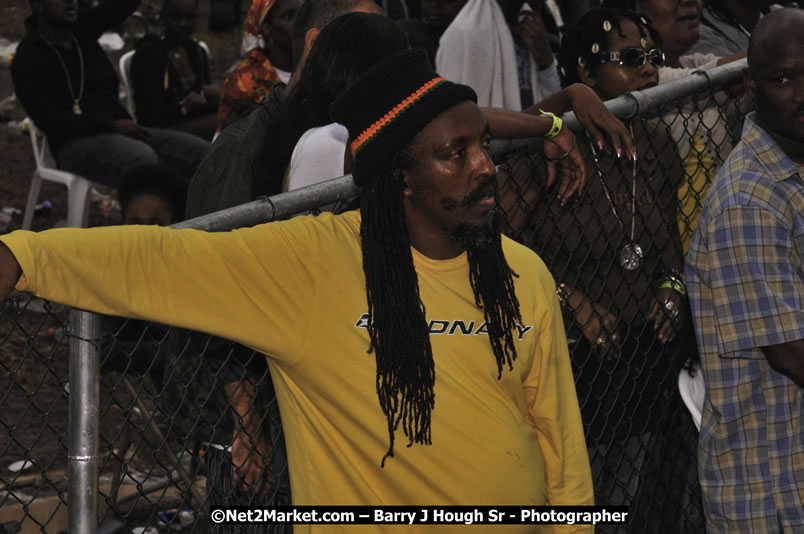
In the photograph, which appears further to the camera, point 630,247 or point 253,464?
point 630,247

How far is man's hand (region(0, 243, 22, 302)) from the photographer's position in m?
2.04

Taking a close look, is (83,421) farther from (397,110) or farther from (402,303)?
(397,110)

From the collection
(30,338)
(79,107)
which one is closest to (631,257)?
(30,338)

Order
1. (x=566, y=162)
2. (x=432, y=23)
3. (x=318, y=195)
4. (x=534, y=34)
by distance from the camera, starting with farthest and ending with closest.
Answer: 1. (x=432, y=23)
2. (x=534, y=34)
3. (x=566, y=162)
4. (x=318, y=195)

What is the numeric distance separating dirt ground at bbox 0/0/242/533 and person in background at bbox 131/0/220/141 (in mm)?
1565

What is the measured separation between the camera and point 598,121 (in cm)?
352

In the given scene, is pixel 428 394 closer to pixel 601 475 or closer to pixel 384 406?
pixel 384 406

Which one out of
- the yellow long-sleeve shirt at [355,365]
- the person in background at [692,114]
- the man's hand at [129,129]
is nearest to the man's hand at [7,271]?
the yellow long-sleeve shirt at [355,365]

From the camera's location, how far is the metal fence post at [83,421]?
2604 millimetres

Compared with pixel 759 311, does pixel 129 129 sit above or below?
above

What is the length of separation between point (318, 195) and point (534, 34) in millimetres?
2547

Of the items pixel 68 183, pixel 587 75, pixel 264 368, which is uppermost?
pixel 68 183

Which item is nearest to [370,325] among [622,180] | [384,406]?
[384,406]

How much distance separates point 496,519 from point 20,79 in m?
5.20
